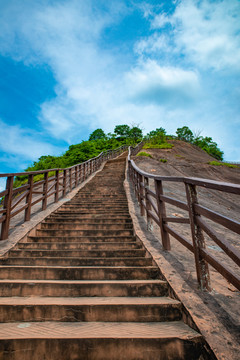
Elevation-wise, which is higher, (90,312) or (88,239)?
(88,239)

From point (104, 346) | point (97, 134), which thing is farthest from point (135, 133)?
point (104, 346)

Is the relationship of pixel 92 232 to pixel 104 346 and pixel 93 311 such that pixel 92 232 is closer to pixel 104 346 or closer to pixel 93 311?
pixel 93 311

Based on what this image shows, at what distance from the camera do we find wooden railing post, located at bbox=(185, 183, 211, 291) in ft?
6.09

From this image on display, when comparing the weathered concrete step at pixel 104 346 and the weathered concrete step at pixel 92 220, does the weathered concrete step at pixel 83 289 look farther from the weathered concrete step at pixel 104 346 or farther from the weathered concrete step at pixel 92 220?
the weathered concrete step at pixel 92 220

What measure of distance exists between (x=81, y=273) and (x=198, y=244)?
57.8 inches

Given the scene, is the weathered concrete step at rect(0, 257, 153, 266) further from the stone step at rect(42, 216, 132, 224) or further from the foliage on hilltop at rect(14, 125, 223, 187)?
the foliage on hilltop at rect(14, 125, 223, 187)

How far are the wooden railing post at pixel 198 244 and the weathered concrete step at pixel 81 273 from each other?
528 mm

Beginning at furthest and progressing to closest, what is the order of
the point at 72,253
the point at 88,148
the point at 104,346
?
the point at 88,148, the point at 72,253, the point at 104,346

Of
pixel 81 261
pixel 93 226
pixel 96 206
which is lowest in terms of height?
pixel 81 261

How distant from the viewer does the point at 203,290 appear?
6.04 ft

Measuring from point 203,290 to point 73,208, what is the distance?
4527 mm

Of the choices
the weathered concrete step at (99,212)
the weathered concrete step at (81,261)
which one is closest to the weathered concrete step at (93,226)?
the weathered concrete step at (99,212)

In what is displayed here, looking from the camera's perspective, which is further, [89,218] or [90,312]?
[89,218]

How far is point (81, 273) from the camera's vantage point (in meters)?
2.22
